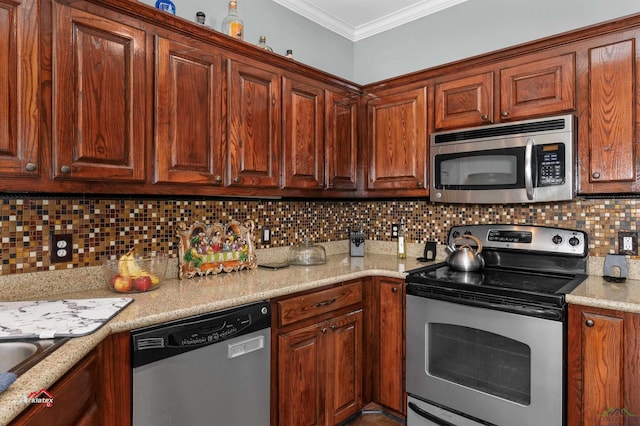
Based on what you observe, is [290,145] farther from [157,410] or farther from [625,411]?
[625,411]

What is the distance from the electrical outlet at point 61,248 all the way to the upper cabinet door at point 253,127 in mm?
766

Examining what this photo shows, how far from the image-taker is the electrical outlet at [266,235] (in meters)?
2.57

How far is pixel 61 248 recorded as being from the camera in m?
1.71

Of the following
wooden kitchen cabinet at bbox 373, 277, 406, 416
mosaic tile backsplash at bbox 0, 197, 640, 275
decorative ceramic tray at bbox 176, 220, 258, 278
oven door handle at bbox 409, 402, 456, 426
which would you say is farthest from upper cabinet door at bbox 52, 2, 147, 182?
oven door handle at bbox 409, 402, 456, 426

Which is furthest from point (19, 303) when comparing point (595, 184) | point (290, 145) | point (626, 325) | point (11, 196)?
point (595, 184)

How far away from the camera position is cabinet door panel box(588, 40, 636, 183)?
1854 millimetres

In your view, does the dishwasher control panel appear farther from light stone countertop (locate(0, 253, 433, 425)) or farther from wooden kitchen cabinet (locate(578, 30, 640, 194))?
wooden kitchen cabinet (locate(578, 30, 640, 194))

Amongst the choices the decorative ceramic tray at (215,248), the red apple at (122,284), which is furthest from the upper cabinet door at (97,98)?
the decorative ceramic tray at (215,248)

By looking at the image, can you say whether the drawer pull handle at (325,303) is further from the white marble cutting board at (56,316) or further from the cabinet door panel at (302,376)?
the white marble cutting board at (56,316)

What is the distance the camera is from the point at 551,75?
2.07 m

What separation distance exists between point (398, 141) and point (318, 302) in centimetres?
126

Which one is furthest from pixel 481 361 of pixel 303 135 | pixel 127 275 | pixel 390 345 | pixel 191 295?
pixel 127 275

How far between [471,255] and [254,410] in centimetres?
145

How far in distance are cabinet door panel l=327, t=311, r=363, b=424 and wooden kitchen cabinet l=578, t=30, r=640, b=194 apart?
1.42 m
